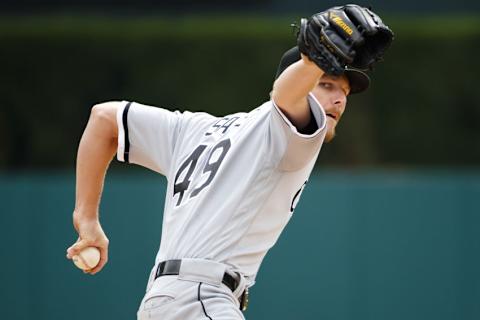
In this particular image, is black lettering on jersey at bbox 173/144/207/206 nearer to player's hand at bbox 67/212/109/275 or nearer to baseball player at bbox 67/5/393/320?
baseball player at bbox 67/5/393/320

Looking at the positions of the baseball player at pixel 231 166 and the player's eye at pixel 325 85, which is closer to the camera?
the baseball player at pixel 231 166

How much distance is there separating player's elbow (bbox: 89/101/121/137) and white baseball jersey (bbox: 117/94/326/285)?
1.20ft

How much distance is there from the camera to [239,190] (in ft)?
11.4

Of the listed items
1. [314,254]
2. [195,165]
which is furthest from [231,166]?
[314,254]

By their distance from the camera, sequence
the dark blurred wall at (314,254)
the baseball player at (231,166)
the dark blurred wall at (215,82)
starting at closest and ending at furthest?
the baseball player at (231,166) → the dark blurred wall at (314,254) → the dark blurred wall at (215,82)

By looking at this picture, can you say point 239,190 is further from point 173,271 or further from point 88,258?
point 88,258

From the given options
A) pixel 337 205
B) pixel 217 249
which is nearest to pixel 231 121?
pixel 217 249

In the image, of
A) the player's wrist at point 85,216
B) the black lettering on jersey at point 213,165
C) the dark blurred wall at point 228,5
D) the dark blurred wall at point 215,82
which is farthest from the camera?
the dark blurred wall at point 228,5

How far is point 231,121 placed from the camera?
379cm

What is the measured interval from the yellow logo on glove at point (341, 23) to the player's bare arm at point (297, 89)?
0.16m

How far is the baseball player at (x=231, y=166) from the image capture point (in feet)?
10.3

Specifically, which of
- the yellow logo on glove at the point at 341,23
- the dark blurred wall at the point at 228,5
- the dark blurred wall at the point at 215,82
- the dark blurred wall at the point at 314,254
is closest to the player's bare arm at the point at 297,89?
the yellow logo on glove at the point at 341,23

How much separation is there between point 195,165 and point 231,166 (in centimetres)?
20

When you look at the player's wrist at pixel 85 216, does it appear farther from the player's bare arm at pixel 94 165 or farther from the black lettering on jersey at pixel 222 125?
the black lettering on jersey at pixel 222 125
